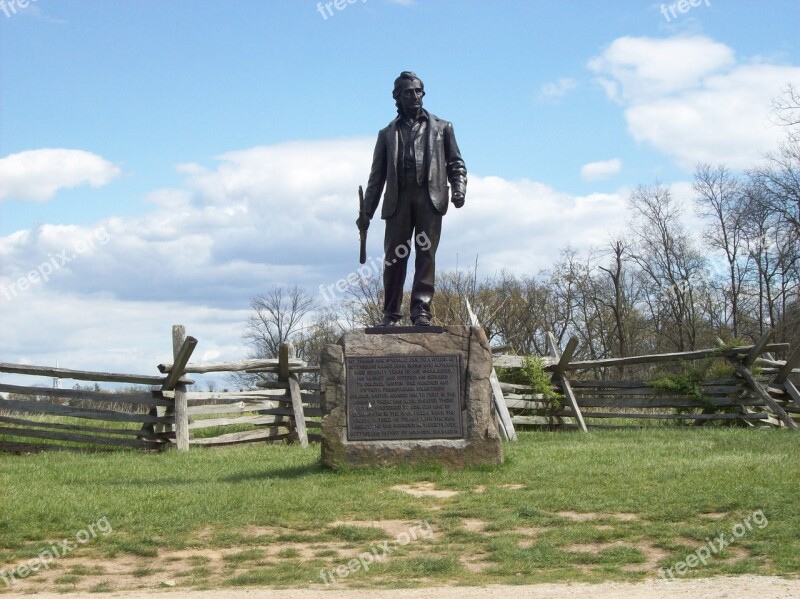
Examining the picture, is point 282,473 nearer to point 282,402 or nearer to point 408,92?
point 408,92

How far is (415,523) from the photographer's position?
Result: 7445mm

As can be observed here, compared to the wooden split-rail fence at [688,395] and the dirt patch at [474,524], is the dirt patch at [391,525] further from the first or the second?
the wooden split-rail fence at [688,395]

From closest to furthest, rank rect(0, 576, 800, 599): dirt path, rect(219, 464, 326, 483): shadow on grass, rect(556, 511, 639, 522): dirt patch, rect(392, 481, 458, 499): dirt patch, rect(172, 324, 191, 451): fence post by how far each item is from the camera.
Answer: rect(0, 576, 800, 599): dirt path
rect(556, 511, 639, 522): dirt patch
rect(392, 481, 458, 499): dirt patch
rect(219, 464, 326, 483): shadow on grass
rect(172, 324, 191, 451): fence post

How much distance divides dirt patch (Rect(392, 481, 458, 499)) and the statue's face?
375cm

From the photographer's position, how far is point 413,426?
9180 mm

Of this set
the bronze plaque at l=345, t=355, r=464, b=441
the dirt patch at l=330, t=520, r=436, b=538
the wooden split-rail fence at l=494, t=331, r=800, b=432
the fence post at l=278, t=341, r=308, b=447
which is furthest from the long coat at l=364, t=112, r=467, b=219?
the wooden split-rail fence at l=494, t=331, r=800, b=432

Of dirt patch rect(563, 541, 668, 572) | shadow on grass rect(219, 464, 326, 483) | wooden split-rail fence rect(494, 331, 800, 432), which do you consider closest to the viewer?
dirt patch rect(563, 541, 668, 572)

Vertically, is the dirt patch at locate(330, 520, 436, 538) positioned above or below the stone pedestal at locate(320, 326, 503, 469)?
below

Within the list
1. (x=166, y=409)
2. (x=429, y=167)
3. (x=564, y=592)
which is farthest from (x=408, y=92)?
(x=166, y=409)

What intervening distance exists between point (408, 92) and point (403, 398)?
3090 mm

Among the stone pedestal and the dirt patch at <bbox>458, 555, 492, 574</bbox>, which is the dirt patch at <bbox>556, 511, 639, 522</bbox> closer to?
the dirt patch at <bbox>458, 555, 492, 574</bbox>

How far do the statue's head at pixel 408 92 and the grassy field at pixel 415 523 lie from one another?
3652mm

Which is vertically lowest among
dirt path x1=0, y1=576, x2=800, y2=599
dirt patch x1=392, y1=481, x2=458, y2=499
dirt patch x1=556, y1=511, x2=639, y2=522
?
dirt path x1=0, y1=576, x2=800, y2=599

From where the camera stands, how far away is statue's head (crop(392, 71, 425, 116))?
31.2 feet
